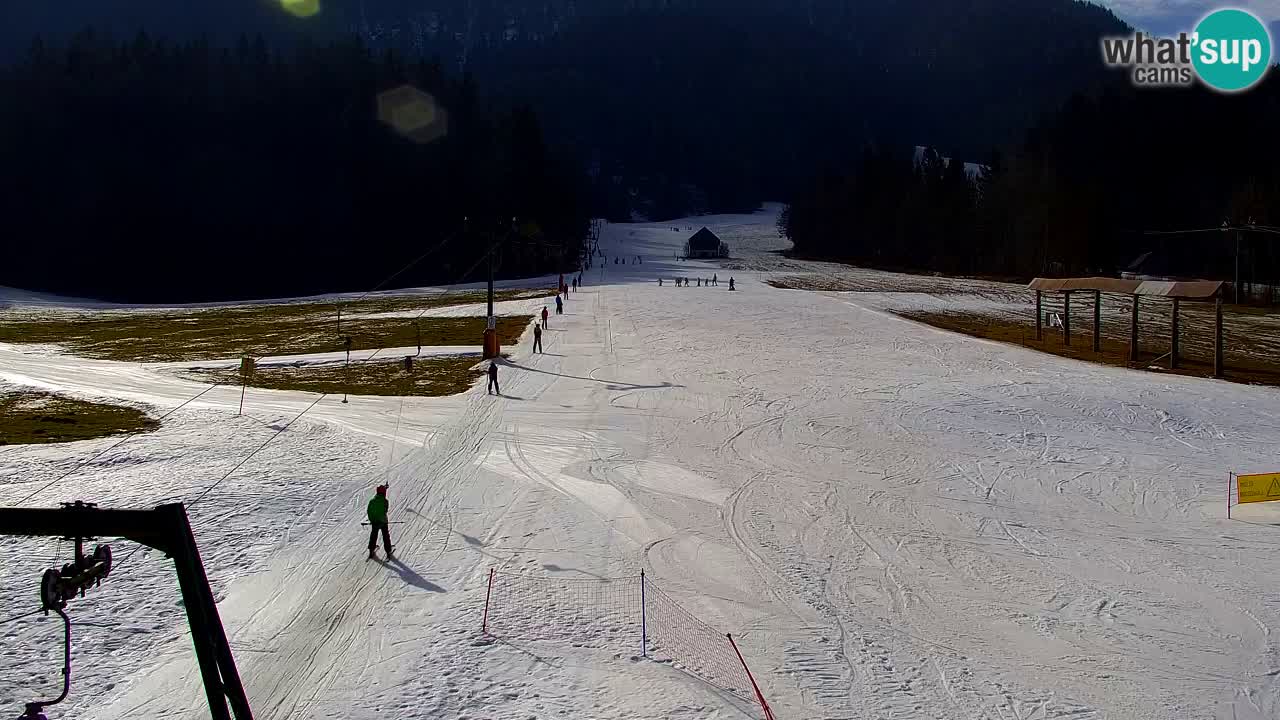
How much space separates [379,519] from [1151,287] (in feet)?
132

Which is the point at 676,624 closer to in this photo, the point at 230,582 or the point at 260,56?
the point at 230,582

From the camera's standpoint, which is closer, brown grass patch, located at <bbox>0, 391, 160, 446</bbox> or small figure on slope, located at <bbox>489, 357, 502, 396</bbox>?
brown grass patch, located at <bbox>0, 391, 160, 446</bbox>

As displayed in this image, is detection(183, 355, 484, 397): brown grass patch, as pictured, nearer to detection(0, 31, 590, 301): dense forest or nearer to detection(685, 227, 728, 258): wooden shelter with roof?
detection(0, 31, 590, 301): dense forest

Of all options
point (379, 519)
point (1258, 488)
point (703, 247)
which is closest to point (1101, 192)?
point (703, 247)

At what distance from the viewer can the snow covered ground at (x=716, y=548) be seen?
1254cm

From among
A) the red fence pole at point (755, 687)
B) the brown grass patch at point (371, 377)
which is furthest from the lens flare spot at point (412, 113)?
the red fence pole at point (755, 687)

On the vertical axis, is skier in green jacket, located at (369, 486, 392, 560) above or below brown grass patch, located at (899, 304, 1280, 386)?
below

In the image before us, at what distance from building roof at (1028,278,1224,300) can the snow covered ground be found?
5.10 metres

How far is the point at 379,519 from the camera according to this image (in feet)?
56.0

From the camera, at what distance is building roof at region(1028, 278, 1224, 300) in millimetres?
38344

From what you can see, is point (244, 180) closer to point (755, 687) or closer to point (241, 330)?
point (241, 330)

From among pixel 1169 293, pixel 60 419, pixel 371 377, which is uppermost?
pixel 1169 293

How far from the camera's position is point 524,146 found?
128 m

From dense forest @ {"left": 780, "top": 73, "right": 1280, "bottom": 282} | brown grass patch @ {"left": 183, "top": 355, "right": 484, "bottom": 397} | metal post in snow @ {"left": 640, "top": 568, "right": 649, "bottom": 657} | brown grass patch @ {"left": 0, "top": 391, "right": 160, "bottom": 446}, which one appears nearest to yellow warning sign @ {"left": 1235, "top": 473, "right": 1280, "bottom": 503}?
metal post in snow @ {"left": 640, "top": 568, "right": 649, "bottom": 657}
